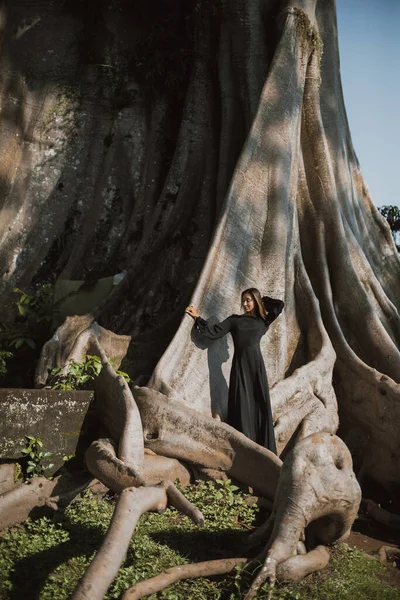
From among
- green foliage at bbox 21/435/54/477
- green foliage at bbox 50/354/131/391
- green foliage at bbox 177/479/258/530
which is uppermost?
green foliage at bbox 50/354/131/391

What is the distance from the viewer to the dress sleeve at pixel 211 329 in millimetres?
5984

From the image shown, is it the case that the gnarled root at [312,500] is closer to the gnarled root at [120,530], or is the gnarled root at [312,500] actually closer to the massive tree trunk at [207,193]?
the gnarled root at [120,530]

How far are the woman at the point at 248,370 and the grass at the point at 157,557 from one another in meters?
1.12

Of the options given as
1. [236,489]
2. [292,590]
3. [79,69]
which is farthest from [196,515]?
[79,69]

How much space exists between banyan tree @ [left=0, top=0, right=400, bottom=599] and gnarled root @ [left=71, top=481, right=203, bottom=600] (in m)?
0.52

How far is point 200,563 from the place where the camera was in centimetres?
375

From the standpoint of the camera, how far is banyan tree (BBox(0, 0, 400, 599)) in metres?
5.87

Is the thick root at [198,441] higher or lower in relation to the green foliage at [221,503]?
higher

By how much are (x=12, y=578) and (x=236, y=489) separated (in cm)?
184

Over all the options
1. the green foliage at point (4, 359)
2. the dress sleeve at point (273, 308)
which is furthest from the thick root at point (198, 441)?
the green foliage at point (4, 359)

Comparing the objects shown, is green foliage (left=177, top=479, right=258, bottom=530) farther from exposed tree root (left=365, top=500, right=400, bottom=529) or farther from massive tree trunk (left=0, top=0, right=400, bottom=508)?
exposed tree root (left=365, top=500, right=400, bottom=529)

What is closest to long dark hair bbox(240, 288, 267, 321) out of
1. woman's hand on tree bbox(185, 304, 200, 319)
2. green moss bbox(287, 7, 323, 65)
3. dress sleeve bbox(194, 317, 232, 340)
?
dress sleeve bbox(194, 317, 232, 340)

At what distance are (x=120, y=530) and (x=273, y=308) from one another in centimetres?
321

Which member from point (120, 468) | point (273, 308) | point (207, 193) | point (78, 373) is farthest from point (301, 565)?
point (207, 193)
